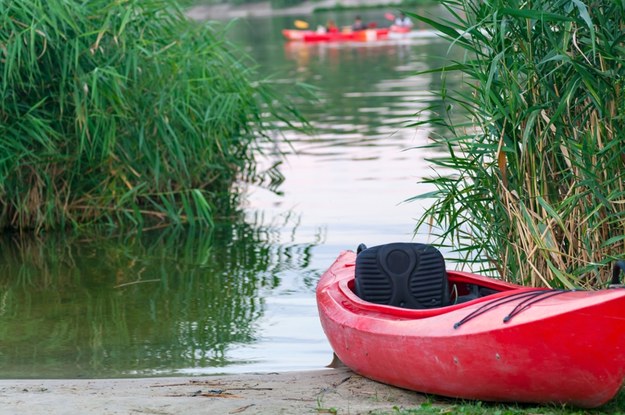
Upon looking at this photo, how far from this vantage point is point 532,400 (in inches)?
211

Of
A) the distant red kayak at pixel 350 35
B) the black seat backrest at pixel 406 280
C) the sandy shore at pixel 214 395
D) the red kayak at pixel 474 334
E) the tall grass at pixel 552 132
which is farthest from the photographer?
the distant red kayak at pixel 350 35

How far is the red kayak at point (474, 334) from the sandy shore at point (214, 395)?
134 millimetres

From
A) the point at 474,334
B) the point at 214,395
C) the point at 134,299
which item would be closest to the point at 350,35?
the point at 134,299

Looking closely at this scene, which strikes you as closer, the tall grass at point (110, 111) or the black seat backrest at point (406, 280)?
the black seat backrest at point (406, 280)

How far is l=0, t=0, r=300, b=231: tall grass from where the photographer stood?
9953 mm

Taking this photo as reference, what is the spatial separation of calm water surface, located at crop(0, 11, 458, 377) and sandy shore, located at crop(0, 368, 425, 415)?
522mm

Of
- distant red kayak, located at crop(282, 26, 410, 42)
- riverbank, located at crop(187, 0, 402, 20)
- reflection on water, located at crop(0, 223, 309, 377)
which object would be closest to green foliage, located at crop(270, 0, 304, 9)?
riverbank, located at crop(187, 0, 402, 20)

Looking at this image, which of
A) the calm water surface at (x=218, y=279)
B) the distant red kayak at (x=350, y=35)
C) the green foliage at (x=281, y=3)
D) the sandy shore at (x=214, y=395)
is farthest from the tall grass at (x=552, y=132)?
the green foliage at (x=281, y=3)

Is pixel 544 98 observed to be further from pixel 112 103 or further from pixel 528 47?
pixel 112 103

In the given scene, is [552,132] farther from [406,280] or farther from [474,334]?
[474,334]

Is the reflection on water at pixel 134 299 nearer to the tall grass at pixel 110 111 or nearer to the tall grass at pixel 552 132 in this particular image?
the tall grass at pixel 110 111

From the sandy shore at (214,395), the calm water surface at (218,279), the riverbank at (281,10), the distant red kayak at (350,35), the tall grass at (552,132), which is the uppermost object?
the tall grass at (552,132)

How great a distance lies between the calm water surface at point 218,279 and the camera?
24.0 feet

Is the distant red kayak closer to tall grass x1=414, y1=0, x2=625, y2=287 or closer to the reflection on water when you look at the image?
the reflection on water
